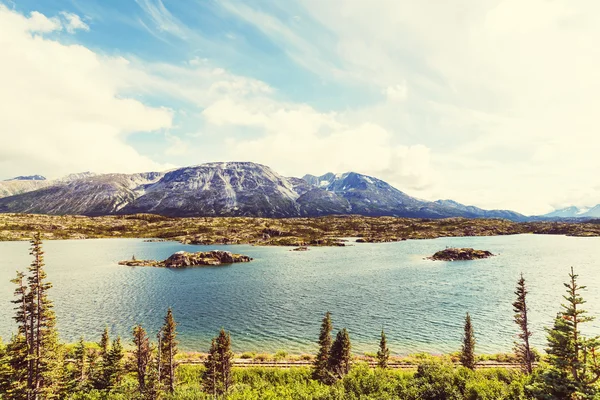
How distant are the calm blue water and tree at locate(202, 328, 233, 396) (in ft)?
69.4

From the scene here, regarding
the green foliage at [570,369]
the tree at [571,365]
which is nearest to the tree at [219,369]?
the green foliage at [570,369]

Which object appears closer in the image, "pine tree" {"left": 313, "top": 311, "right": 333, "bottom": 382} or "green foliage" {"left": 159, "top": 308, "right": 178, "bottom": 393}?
"green foliage" {"left": 159, "top": 308, "right": 178, "bottom": 393}

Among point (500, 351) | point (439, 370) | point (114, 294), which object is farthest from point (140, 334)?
point (114, 294)

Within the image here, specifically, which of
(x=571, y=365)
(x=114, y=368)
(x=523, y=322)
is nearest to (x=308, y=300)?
(x=114, y=368)

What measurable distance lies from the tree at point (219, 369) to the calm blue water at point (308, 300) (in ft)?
69.4

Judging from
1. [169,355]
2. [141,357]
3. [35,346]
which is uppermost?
[35,346]

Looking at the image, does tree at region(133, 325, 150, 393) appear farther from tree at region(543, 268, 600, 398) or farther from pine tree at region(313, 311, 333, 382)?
tree at region(543, 268, 600, 398)

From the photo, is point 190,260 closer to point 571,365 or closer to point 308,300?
point 308,300

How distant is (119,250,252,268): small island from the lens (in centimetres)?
17988

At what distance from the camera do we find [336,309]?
313 feet

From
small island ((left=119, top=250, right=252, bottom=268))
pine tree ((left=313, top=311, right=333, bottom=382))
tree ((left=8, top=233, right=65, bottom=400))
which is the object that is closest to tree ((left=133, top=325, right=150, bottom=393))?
tree ((left=8, top=233, right=65, bottom=400))

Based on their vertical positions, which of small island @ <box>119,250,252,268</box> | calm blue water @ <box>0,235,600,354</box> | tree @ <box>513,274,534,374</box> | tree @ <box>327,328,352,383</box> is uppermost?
tree @ <box>513,274,534,374</box>

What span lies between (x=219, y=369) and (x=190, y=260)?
483 feet

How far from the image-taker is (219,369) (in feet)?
161
